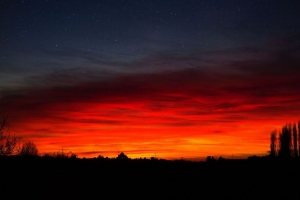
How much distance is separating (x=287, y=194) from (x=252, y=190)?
1932 mm

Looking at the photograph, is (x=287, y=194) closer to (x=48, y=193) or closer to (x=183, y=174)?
(x=183, y=174)

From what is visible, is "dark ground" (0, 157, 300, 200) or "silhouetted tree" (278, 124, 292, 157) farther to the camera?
"silhouetted tree" (278, 124, 292, 157)

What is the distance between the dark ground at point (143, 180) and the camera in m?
21.0

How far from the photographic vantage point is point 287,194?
21156 millimetres

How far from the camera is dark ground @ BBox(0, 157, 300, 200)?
20953 mm

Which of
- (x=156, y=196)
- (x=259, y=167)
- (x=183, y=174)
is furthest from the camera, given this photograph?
(x=259, y=167)

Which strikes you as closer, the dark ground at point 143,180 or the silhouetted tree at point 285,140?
the dark ground at point 143,180

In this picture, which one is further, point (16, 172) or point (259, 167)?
point (259, 167)

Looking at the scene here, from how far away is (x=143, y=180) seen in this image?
23.8m

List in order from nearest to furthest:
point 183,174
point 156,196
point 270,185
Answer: point 156,196, point 270,185, point 183,174

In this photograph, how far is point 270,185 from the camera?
2281 centimetres

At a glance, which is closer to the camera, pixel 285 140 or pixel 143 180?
pixel 143 180

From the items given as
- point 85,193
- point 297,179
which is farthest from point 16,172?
point 297,179

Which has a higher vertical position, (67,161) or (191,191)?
(67,161)
